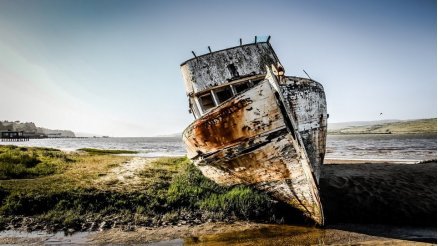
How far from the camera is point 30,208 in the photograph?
20.9 ft

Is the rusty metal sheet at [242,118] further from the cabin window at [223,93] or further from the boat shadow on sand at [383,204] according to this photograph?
the boat shadow on sand at [383,204]

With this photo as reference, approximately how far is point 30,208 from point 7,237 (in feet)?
4.55

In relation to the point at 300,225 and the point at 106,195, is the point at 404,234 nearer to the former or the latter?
the point at 300,225

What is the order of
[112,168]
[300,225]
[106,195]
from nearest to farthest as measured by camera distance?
1. [300,225]
2. [106,195]
3. [112,168]

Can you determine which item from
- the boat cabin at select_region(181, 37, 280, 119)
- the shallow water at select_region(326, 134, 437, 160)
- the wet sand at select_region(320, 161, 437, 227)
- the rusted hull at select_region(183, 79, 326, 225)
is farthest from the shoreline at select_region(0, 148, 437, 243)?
the shallow water at select_region(326, 134, 437, 160)

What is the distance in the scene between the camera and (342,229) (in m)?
5.36

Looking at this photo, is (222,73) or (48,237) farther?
(222,73)

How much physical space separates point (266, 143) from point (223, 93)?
3247mm

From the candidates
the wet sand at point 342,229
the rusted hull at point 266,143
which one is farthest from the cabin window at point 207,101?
the wet sand at point 342,229

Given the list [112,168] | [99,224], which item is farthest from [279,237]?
[112,168]

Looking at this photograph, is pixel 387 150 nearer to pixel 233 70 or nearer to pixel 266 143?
pixel 233 70

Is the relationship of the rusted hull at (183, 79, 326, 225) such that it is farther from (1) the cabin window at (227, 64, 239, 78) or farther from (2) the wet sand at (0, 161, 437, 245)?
(1) the cabin window at (227, 64, 239, 78)

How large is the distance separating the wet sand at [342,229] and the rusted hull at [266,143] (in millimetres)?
690

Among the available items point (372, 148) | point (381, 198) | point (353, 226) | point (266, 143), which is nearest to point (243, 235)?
point (266, 143)
